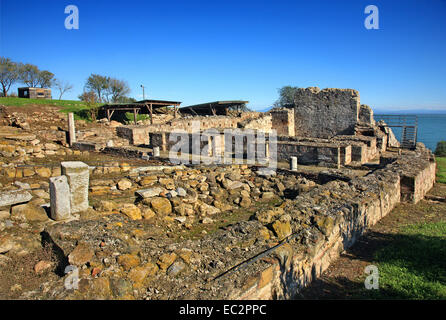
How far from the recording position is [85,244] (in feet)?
14.0

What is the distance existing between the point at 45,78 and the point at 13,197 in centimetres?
5290

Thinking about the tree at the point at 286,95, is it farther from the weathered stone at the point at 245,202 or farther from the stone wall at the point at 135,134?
the weathered stone at the point at 245,202

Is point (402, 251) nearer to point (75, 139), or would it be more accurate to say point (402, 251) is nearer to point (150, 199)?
point (150, 199)

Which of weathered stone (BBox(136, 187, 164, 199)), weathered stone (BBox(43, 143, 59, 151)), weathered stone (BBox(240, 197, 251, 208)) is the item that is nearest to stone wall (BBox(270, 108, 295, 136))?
weathered stone (BBox(240, 197, 251, 208))

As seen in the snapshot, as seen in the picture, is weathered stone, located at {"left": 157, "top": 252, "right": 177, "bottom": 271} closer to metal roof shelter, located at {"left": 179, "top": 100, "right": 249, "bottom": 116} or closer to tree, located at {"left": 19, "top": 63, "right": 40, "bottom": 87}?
metal roof shelter, located at {"left": 179, "top": 100, "right": 249, "bottom": 116}

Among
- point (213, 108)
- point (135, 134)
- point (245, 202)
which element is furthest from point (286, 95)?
point (245, 202)

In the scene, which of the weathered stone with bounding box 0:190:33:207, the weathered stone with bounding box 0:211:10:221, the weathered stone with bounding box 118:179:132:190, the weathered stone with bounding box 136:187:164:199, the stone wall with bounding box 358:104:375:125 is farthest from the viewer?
the stone wall with bounding box 358:104:375:125

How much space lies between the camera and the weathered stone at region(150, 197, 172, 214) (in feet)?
22.9

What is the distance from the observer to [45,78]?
1953 inches

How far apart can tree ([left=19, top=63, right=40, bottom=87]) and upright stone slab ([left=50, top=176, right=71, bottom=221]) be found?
171 ft

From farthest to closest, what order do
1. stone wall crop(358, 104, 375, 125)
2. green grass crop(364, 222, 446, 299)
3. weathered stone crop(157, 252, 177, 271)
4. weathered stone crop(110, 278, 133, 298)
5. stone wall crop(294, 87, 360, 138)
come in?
1. stone wall crop(294, 87, 360, 138)
2. stone wall crop(358, 104, 375, 125)
3. green grass crop(364, 222, 446, 299)
4. weathered stone crop(157, 252, 177, 271)
5. weathered stone crop(110, 278, 133, 298)

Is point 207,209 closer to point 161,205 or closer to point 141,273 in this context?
point 161,205

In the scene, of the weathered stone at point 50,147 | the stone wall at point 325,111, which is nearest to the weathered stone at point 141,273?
the weathered stone at point 50,147
